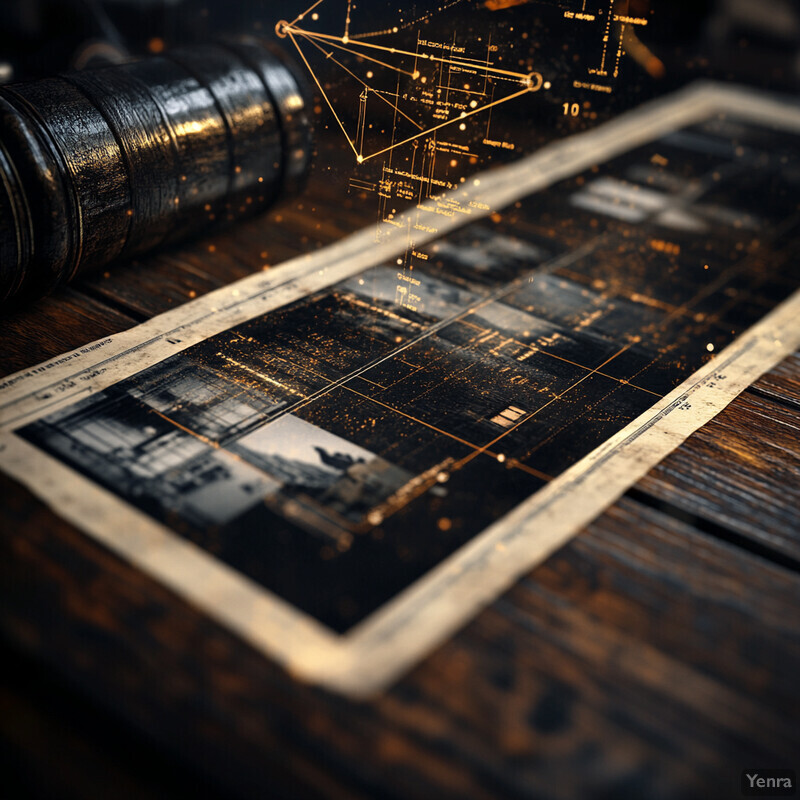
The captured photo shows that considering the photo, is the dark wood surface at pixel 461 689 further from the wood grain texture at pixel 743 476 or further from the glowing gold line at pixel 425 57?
the glowing gold line at pixel 425 57

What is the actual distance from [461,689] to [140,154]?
2.30ft

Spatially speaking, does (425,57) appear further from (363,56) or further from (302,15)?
(302,15)

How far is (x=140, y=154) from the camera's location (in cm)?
94

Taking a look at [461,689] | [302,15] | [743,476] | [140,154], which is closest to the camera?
[461,689]

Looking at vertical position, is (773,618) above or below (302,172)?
below

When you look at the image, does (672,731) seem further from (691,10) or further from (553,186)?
(691,10)

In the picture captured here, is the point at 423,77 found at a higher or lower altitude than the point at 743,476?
higher

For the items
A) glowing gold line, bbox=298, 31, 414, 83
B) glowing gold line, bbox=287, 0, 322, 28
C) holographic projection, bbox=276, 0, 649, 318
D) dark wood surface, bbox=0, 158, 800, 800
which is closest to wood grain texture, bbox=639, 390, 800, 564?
dark wood surface, bbox=0, 158, 800, 800

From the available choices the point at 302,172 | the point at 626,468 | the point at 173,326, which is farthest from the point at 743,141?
the point at 173,326

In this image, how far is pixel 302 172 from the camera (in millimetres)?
1154

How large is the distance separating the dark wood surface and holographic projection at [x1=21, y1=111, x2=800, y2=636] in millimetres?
70

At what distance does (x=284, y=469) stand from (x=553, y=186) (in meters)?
0.83

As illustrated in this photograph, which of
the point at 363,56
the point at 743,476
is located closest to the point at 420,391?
the point at 743,476

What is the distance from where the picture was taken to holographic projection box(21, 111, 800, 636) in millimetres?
662
